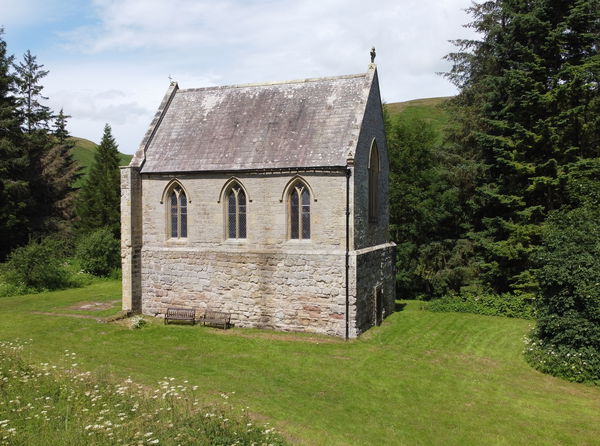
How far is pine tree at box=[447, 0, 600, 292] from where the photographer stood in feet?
73.2

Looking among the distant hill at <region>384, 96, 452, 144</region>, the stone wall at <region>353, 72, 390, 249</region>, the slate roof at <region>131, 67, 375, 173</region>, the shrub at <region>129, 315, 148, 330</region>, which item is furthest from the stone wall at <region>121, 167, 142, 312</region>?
the distant hill at <region>384, 96, 452, 144</region>

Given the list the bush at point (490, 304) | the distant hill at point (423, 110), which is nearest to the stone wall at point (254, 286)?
the bush at point (490, 304)

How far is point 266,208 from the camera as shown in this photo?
785 inches

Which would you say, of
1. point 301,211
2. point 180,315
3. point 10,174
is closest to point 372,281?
point 301,211

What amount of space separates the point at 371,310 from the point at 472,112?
16002mm

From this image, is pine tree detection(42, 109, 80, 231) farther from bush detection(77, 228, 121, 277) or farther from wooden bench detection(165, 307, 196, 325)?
wooden bench detection(165, 307, 196, 325)

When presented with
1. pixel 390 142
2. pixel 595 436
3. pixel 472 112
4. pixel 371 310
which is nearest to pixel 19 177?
pixel 390 142

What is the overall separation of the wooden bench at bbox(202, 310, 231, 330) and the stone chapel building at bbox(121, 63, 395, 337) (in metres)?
0.33

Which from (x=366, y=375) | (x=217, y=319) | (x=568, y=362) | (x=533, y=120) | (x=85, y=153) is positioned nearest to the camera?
(x=366, y=375)

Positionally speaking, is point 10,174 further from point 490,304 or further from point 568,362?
point 568,362

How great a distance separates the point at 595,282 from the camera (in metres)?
15.1

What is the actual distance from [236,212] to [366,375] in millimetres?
9566

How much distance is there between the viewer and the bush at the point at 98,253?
34250 mm

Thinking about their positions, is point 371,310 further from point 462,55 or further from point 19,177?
point 19,177
